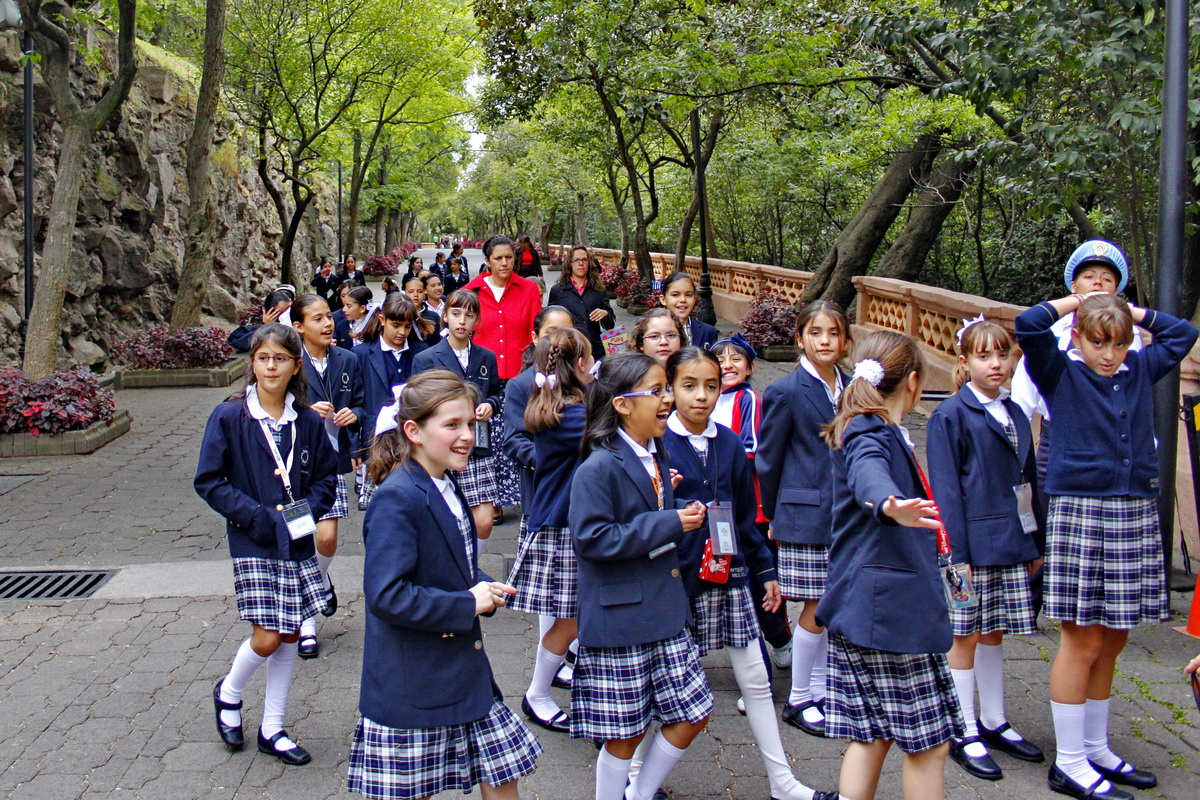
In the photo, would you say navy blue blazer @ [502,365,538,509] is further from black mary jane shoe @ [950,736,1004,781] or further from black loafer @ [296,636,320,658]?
black mary jane shoe @ [950,736,1004,781]

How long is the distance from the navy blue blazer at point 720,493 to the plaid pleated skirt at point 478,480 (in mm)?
2382

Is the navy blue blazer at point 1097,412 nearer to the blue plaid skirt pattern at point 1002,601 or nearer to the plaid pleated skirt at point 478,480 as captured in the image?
the blue plaid skirt pattern at point 1002,601

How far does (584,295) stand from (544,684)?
4683 mm

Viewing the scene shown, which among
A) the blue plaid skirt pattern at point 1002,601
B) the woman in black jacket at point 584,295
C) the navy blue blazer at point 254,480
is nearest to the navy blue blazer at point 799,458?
the blue plaid skirt pattern at point 1002,601

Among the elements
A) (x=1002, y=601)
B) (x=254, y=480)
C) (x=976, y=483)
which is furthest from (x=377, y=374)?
(x=1002, y=601)

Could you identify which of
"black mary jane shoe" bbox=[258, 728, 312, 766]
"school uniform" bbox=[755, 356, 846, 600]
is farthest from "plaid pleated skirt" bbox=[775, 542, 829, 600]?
"black mary jane shoe" bbox=[258, 728, 312, 766]

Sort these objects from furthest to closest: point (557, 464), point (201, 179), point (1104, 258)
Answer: point (201, 179)
point (557, 464)
point (1104, 258)

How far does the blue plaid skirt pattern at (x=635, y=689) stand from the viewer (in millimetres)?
3305

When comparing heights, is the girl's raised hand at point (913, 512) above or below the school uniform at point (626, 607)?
above

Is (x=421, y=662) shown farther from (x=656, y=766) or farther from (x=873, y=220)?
(x=873, y=220)

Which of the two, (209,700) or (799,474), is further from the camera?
(209,700)

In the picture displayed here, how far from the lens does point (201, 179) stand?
14.8 meters

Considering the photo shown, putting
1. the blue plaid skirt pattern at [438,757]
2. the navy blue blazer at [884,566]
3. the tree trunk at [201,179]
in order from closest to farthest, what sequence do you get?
the blue plaid skirt pattern at [438,757], the navy blue blazer at [884,566], the tree trunk at [201,179]

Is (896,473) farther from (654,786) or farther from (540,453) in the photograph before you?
(540,453)
